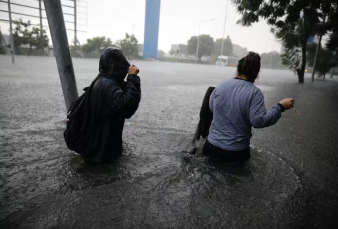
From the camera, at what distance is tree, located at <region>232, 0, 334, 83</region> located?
9.66 meters

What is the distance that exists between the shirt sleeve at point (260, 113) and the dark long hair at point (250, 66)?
0.19m

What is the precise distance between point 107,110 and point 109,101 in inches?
3.7

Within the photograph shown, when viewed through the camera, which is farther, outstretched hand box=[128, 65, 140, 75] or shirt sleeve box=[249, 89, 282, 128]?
outstretched hand box=[128, 65, 140, 75]

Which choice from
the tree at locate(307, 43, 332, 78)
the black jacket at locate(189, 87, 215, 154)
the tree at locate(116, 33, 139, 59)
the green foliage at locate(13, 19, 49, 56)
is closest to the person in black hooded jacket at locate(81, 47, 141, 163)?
the tree at locate(116, 33, 139, 59)

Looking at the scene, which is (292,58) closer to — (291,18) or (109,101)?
(291,18)

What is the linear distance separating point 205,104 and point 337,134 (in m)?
2.87

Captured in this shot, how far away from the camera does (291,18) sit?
999 cm

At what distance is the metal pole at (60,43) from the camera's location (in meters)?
2.94

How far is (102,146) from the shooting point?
7.92 ft

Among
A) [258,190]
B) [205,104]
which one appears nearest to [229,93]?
[205,104]

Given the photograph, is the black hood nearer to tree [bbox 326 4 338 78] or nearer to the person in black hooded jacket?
the person in black hooded jacket

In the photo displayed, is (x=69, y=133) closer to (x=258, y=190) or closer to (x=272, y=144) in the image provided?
(x=258, y=190)

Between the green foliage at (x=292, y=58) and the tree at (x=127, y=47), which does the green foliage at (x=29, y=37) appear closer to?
the tree at (x=127, y=47)

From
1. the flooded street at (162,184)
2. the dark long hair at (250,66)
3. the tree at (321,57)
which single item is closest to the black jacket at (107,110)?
the flooded street at (162,184)
